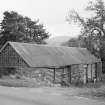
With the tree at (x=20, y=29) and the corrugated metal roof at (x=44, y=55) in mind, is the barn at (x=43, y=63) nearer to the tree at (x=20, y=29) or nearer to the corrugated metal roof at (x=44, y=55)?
the corrugated metal roof at (x=44, y=55)

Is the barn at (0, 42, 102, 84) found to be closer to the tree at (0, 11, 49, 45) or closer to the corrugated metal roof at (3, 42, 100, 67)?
the corrugated metal roof at (3, 42, 100, 67)

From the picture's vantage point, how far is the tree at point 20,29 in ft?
130

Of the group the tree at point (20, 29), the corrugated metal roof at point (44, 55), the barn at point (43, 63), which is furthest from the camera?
the tree at point (20, 29)

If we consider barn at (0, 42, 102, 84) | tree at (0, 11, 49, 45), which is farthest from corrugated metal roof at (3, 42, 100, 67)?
tree at (0, 11, 49, 45)

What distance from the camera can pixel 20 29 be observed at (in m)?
41.3

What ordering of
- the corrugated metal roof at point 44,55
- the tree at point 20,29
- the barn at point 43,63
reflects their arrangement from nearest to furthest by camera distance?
1. the barn at point 43,63
2. the corrugated metal roof at point 44,55
3. the tree at point 20,29

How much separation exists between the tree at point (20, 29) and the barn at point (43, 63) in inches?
501

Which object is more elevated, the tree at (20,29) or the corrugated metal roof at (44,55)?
the tree at (20,29)

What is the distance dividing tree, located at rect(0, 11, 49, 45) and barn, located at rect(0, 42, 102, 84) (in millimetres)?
12731

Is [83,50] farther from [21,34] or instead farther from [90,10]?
[21,34]

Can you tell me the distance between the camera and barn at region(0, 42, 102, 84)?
21969 millimetres

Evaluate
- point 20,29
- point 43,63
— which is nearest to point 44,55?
point 43,63

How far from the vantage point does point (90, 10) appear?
30.1m

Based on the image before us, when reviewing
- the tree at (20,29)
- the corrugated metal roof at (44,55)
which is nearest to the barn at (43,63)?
the corrugated metal roof at (44,55)
